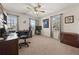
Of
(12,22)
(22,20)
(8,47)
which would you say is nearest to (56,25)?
(22,20)

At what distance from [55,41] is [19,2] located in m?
2.15

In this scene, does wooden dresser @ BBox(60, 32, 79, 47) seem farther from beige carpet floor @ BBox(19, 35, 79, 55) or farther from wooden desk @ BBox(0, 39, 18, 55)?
wooden desk @ BBox(0, 39, 18, 55)

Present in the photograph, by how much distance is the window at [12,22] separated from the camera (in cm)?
247

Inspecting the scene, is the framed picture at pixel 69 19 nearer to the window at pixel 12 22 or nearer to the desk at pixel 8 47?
the window at pixel 12 22

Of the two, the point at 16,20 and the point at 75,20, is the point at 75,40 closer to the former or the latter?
the point at 75,20

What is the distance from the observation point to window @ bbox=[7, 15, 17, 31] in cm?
247

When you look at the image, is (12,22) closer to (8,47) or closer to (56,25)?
(8,47)

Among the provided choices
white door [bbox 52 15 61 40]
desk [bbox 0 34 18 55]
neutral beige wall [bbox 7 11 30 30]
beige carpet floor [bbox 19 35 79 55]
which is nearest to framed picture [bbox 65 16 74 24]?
white door [bbox 52 15 61 40]

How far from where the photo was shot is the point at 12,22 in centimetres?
255

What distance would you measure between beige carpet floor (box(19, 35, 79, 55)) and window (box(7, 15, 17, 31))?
0.94 m

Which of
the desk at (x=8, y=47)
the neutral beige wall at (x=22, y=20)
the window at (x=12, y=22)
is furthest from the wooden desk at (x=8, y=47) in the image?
the neutral beige wall at (x=22, y=20)

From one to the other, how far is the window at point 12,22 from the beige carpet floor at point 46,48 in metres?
0.94

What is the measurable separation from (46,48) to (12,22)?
5.97ft

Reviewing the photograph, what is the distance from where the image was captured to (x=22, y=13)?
271 centimetres
